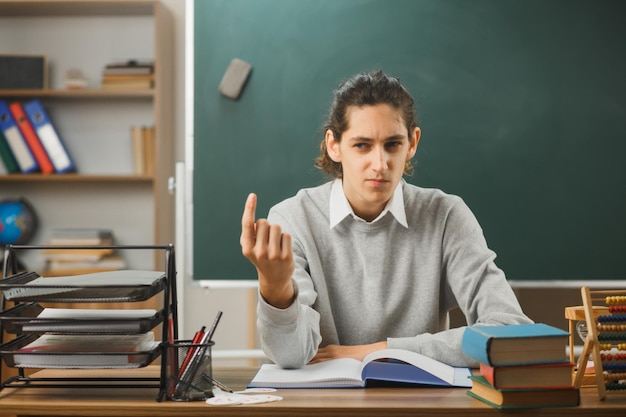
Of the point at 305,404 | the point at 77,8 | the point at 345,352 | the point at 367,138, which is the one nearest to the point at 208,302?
the point at 77,8

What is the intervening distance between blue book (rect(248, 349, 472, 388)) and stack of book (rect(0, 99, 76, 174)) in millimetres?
2639

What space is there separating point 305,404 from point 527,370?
338 mm

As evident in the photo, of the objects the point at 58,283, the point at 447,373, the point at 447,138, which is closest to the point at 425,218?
the point at 447,373

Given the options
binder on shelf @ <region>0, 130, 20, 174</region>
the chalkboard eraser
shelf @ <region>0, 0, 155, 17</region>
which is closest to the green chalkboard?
the chalkboard eraser

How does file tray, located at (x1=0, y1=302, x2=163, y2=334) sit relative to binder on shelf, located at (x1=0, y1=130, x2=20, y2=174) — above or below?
below

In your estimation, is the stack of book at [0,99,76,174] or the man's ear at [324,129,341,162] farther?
the stack of book at [0,99,76,174]

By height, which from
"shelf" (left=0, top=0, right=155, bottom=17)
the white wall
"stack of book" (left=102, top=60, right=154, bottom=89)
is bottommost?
the white wall

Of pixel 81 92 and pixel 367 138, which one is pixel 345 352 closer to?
pixel 367 138

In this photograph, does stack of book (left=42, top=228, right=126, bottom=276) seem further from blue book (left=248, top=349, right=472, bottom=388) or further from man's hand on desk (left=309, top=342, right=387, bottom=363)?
blue book (left=248, top=349, right=472, bottom=388)

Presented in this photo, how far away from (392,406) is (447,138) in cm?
178

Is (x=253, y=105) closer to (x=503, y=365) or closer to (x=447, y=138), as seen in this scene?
(x=447, y=138)

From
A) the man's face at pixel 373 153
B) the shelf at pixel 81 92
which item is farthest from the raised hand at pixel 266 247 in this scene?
the shelf at pixel 81 92

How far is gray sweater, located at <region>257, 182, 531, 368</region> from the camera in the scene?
6.17ft

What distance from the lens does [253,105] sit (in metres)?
2.78
